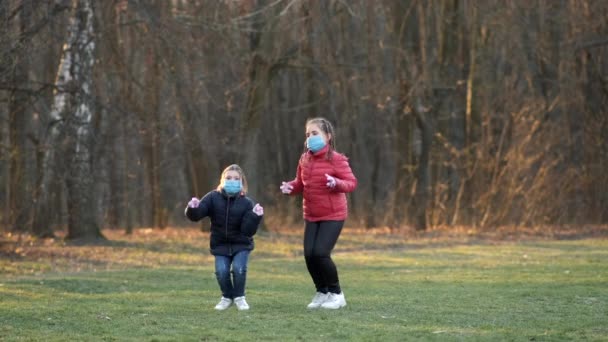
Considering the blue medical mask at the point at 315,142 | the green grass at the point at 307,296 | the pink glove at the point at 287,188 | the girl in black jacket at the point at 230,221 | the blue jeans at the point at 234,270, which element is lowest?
the green grass at the point at 307,296

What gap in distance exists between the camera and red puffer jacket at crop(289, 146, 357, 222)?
1133cm

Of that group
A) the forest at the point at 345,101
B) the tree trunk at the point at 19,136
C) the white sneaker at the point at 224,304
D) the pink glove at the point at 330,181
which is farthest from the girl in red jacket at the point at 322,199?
the forest at the point at 345,101

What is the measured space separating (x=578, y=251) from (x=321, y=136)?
13.2 meters

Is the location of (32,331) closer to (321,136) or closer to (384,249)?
(321,136)

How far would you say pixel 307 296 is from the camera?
13609 millimetres

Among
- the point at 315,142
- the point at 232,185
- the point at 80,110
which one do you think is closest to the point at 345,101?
the point at 80,110

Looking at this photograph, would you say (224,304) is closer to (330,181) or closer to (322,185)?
(322,185)

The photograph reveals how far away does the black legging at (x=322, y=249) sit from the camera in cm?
1130

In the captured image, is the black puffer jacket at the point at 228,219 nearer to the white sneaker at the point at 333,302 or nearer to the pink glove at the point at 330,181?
the pink glove at the point at 330,181

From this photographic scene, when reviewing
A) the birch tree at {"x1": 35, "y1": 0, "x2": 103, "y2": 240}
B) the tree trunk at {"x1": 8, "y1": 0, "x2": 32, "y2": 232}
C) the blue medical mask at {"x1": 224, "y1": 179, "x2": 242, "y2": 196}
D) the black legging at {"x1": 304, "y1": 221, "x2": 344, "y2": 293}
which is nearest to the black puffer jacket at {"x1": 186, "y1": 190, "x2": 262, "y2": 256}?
the blue medical mask at {"x1": 224, "y1": 179, "x2": 242, "y2": 196}

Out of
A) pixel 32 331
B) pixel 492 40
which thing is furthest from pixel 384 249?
pixel 32 331

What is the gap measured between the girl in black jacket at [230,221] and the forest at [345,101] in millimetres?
11342

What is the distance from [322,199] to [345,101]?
1141 inches

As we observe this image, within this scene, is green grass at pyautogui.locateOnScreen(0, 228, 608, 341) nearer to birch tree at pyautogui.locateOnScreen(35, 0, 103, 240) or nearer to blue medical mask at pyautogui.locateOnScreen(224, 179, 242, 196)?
blue medical mask at pyautogui.locateOnScreen(224, 179, 242, 196)
